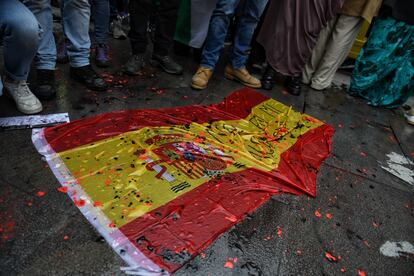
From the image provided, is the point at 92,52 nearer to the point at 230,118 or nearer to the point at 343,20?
the point at 230,118

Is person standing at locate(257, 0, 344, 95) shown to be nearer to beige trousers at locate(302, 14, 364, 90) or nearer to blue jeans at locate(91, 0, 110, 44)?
beige trousers at locate(302, 14, 364, 90)

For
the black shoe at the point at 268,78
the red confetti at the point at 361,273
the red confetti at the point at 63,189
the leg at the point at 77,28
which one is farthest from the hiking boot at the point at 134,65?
the red confetti at the point at 361,273

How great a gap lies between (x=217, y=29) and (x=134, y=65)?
2.74ft

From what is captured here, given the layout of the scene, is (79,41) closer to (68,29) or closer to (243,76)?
(68,29)

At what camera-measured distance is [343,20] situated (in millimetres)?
3111

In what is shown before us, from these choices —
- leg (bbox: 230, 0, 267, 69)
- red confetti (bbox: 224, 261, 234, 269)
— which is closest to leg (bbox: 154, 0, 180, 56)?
leg (bbox: 230, 0, 267, 69)

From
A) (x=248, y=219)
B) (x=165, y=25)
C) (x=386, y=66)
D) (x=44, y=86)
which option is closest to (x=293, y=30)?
(x=386, y=66)

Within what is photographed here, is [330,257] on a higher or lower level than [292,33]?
lower

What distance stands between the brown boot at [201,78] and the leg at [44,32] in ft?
3.86

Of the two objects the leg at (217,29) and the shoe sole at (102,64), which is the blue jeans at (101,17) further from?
the leg at (217,29)

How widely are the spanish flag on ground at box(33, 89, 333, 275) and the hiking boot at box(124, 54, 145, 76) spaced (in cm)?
66

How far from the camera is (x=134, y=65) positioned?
274 centimetres

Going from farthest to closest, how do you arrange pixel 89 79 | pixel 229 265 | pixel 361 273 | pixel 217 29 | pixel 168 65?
pixel 168 65
pixel 217 29
pixel 89 79
pixel 361 273
pixel 229 265

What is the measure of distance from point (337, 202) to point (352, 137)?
1.05 m
